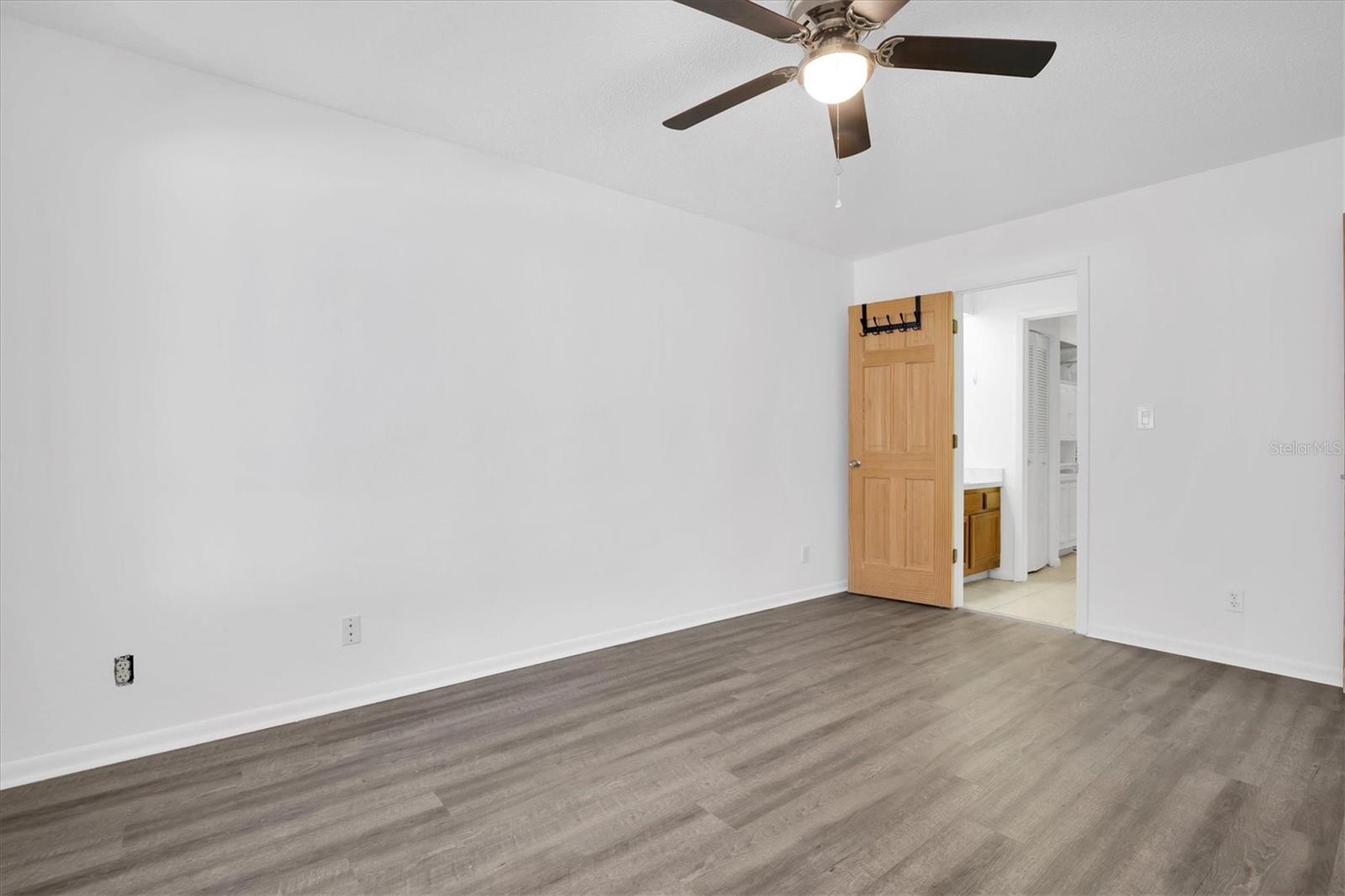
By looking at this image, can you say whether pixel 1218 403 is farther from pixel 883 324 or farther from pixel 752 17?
pixel 752 17

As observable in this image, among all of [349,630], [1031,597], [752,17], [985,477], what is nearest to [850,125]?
[752,17]

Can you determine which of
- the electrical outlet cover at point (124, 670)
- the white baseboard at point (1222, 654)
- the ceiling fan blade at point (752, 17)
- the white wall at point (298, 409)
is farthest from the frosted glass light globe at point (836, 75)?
the white baseboard at point (1222, 654)

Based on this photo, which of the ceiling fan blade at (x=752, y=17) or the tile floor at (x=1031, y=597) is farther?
the tile floor at (x=1031, y=597)

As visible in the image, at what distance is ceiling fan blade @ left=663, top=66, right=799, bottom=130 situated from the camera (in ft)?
6.63

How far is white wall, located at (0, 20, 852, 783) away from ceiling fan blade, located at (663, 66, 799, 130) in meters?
1.43

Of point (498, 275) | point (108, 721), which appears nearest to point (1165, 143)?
point (498, 275)

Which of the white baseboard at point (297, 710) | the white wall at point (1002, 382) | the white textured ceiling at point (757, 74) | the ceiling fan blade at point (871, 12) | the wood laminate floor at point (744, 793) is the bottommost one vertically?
the wood laminate floor at point (744, 793)

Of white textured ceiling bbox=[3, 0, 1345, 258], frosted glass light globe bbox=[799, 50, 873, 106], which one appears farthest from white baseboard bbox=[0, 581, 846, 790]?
frosted glass light globe bbox=[799, 50, 873, 106]

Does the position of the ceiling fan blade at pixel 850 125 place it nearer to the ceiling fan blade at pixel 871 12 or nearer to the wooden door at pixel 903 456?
the ceiling fan blade at pixel 871 12

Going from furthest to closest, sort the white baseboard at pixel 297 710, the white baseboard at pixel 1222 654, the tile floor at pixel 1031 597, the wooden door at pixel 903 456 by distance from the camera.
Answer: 1. the wooden door at pixel 903 456
2. the tile floor at pixel 1031 597
3. the white baseboard at pixel 1222 654
4. the white baseboard at pixel 297 710

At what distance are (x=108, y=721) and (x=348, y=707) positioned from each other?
82 centimetres

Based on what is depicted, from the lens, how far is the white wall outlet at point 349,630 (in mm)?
2908

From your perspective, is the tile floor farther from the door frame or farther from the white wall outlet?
the white wall outlet

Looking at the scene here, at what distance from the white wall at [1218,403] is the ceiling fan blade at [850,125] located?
2.34 meters
